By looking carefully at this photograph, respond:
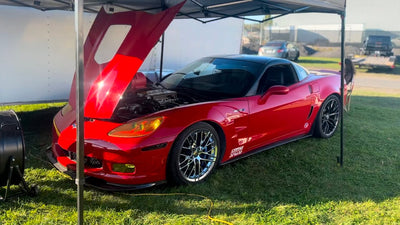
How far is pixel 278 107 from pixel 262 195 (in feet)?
4.15

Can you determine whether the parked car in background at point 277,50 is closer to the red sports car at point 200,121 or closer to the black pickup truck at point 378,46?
the black pickup truck at point 378,46

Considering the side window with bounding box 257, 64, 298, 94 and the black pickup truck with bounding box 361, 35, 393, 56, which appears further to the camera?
the black pickup truck with bounding box 361, 35, 393, 56

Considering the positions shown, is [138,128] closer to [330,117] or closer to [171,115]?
[171,115]

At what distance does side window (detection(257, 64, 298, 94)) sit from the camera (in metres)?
4.32

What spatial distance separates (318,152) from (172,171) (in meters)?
2.30

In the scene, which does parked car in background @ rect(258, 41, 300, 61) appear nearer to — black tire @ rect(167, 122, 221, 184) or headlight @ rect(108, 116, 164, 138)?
black tire @ rect(167, 122, 221, 184)

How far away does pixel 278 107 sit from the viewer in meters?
4.19

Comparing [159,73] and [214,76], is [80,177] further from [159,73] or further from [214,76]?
[159,73]

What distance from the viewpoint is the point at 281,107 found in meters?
4.23

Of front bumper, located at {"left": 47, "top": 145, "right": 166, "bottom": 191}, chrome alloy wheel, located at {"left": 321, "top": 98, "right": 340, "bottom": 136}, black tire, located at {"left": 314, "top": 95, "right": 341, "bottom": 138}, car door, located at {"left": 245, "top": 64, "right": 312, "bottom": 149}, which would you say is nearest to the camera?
front bumper, located at {"left": 47, "top": 145, "right": 166, "bottom": 191}

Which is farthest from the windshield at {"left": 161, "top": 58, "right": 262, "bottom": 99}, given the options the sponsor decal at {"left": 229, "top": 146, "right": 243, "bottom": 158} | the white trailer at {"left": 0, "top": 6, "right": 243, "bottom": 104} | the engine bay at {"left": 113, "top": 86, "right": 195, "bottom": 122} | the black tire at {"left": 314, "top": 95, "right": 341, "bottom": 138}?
the white trailer at {"left": 0, "top": 6, "right": 243, "bottom": 104}

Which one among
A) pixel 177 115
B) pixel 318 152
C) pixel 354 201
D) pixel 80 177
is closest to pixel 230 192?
pixel 177 115

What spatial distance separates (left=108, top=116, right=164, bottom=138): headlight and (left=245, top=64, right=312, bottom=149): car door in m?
Answer: 1.21

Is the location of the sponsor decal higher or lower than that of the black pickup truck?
lower
